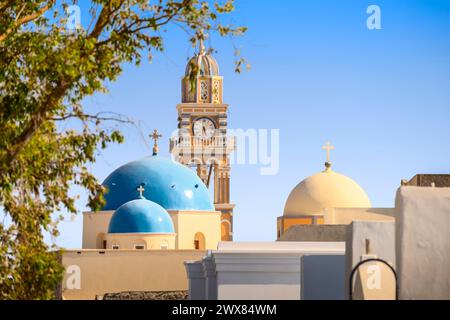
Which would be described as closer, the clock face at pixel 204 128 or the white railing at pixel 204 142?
the white railing at pixel 204 142

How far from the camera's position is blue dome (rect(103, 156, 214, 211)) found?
4744 cm

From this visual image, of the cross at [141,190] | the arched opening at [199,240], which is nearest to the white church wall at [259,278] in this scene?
the cross at [141,190]

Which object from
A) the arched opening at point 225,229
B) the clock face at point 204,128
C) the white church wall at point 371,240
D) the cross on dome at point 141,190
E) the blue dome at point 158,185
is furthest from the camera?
the clock face at point 204,128

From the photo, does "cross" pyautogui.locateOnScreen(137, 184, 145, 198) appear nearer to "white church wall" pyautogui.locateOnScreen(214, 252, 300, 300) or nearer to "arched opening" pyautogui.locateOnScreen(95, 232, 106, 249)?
"arched opening" pyautogui.locateOnScreen(95, 232, 106, 249)

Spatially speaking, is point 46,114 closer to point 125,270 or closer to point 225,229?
point 125,270

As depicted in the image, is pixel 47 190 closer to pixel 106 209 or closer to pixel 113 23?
pixel 113 23

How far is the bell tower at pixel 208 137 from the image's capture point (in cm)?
6062

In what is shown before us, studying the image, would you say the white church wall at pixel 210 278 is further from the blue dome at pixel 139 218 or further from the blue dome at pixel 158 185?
the blue dome at pixel 158 185

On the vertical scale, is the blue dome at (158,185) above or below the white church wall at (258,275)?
above

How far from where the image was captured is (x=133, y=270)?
1709 inches

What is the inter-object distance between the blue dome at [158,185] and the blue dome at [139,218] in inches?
127

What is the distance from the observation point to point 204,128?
2486 inches

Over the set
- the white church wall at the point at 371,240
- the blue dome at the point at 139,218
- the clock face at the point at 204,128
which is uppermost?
the clock face at the point at 204,128
